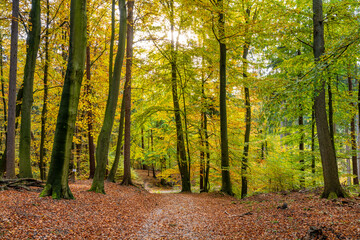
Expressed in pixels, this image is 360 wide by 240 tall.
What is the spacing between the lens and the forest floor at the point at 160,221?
13.5 feet

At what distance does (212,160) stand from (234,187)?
226 cm

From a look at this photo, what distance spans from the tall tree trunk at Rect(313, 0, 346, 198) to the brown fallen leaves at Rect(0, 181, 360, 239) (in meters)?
0.71

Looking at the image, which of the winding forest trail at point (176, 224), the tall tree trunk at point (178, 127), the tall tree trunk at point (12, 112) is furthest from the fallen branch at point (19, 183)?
the tall tree trunk at point (178, 127)

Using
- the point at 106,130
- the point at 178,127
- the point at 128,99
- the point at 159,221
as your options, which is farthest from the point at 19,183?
the point at 178,127

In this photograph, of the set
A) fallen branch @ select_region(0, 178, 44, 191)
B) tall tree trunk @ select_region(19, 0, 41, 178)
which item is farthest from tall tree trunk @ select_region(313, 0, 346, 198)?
tall tree trunk @ select_region(19, 0, 41, 178)

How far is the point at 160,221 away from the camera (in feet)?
21.2

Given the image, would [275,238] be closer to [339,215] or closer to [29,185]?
[339,215]

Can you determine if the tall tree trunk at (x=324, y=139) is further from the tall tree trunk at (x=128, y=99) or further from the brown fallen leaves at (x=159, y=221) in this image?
the tall tree trunk at (x=128, y=99)

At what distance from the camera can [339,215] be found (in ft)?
16.4

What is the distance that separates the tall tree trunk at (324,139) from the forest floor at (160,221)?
0.68 metres

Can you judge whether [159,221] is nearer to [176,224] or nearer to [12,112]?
[176,224]

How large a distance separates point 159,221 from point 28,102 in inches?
268

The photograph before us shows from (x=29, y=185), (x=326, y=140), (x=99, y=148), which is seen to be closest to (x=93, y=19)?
(x=99, y=148)

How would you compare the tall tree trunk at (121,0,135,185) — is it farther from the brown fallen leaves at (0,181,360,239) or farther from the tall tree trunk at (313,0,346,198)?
the tall tree trunk at (313,0,346,198)
